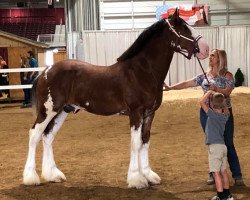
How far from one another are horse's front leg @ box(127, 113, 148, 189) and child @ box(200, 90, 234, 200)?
3.09 ft

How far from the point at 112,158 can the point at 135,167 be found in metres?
1.60

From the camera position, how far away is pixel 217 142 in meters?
4.52

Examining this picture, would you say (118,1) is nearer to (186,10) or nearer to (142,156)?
(186,10)

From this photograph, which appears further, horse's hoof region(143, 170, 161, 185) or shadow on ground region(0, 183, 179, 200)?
horse's hoof region(143, 170, 161, 185)

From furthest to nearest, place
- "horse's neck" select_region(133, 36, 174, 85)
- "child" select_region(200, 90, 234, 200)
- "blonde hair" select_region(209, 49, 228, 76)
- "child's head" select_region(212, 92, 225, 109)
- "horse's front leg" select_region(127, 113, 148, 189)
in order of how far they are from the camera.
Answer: "horse's neck" select_region(133, 36, 174, 85) → "horse's front leg" select_region(127, 113, 148, 189) → "blonde hair" select_region(209, 49, 228, 76) → "child" select_region(200, 90, 234, 200) → "child's head" select_region(212, 92, 225, 109)

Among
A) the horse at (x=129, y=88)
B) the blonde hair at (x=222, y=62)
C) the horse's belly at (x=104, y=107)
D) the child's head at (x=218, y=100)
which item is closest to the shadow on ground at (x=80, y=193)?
the horse at (x=129, y=88)

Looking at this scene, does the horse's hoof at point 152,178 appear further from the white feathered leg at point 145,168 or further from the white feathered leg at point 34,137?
the white feathered leg at point 34,137

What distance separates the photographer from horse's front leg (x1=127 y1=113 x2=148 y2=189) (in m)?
5.21

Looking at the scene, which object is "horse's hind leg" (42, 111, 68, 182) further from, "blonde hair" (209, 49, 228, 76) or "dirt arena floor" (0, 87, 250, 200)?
"blonde hair" (209, 49, 228, 76)

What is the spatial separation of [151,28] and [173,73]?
16.0m

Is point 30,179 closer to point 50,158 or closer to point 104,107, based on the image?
point 50,158

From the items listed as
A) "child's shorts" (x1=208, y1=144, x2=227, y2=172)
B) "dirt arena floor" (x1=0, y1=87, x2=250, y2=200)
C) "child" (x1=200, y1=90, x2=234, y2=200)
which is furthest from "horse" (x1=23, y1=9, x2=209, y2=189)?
"child's shorts" (x1=208, y1=144, x2=227, y2=172)

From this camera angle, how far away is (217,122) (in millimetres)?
4520

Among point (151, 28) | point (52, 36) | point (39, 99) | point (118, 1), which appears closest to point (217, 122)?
point (151, 28)
